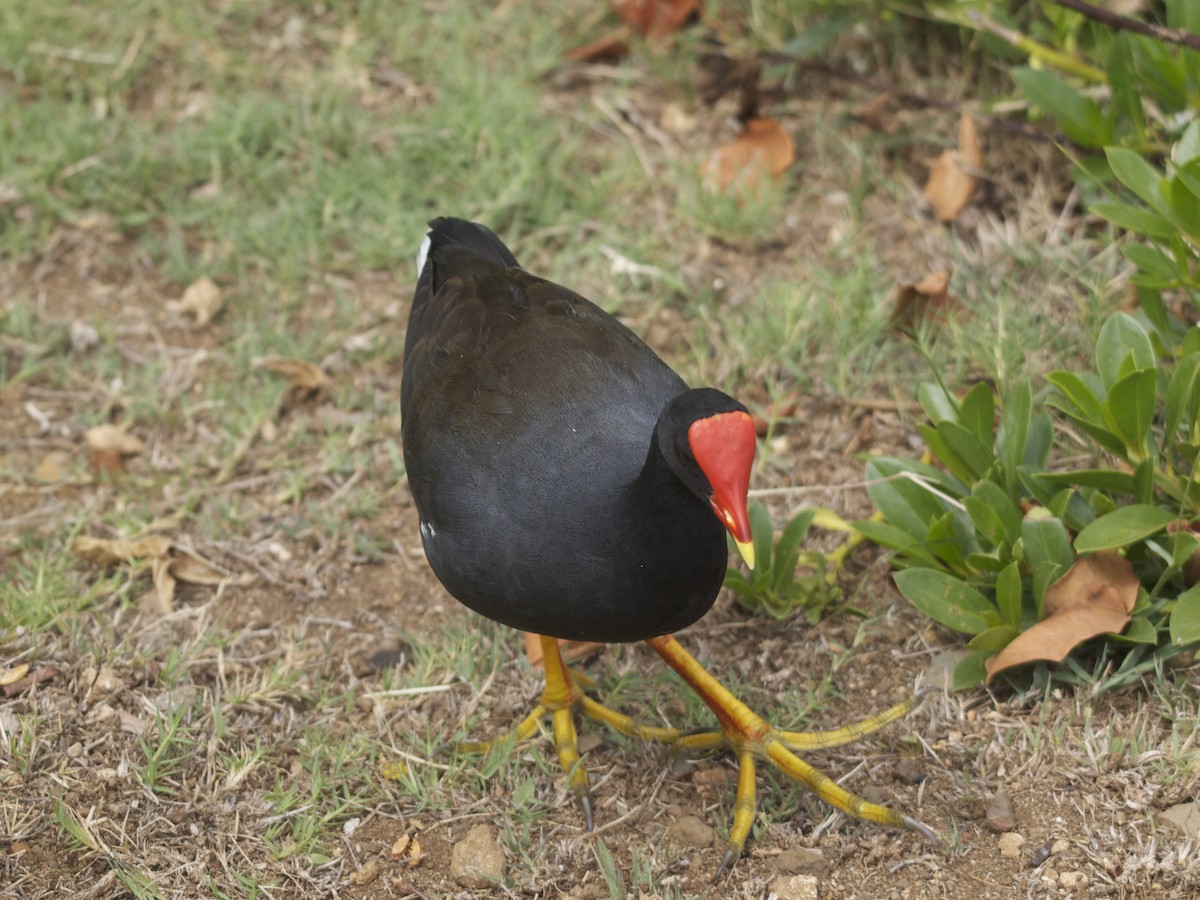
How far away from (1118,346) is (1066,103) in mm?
1186

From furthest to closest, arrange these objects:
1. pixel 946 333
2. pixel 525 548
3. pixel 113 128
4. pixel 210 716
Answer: pixel 113 128, pixel 946 333, pixel 210 716, pixel 525 548

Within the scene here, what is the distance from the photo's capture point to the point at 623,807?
3.14 m

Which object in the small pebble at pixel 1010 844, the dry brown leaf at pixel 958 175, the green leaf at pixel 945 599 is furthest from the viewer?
the dry brown leaf at pixel 958 175

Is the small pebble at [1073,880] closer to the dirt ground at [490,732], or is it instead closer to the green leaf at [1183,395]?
the dirt ground at [490,732]

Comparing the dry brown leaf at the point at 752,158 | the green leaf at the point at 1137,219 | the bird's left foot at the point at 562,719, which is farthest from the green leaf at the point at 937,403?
the dry brown leaf at the point at 752,158

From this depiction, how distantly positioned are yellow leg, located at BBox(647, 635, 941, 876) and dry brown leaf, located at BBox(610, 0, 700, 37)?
315cm

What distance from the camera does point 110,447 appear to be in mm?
4203

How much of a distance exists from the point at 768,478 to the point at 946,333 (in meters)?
0.80

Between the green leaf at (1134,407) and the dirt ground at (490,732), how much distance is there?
1.94 feet

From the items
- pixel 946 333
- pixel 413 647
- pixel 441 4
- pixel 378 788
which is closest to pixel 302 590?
pixel 413 647

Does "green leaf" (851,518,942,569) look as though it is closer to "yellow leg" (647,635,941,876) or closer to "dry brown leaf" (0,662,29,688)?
"yellow leg" (647,635,941,876)

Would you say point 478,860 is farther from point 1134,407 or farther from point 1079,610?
point 1134,407

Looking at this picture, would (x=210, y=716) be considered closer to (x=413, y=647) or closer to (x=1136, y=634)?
(x=413, y=647)

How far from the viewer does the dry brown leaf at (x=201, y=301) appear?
4.75 meters
